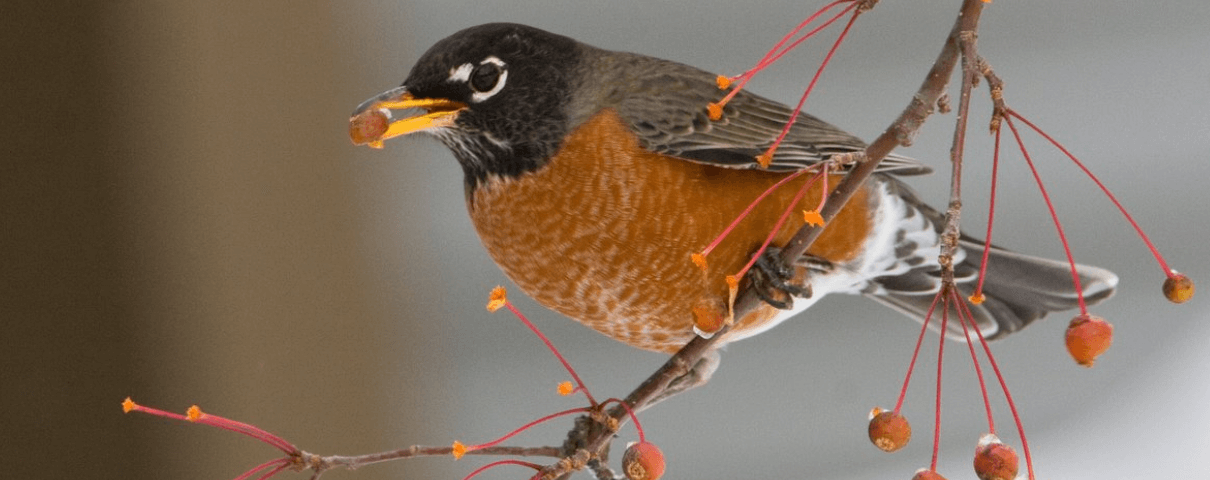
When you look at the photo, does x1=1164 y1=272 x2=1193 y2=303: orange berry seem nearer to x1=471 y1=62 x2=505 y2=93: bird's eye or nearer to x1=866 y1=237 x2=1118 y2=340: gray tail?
x1=471 y1=62 x2=505 y2=93: bird's eye

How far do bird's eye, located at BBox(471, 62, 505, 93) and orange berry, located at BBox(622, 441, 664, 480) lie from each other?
0.74 meters

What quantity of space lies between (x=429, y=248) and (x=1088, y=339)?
99.0 inches

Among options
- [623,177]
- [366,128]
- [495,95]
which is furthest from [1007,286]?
[366,128]

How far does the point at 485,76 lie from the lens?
1.74m

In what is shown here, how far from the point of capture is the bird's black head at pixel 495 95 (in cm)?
162

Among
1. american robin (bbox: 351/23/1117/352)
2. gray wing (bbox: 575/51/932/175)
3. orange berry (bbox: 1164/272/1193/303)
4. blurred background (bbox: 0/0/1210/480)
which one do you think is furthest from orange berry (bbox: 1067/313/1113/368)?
blurred background (bbox: 0/0/1210/480)

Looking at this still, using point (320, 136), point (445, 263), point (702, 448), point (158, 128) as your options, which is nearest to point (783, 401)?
point (702, 448)

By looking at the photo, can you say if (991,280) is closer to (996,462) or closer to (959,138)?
(996,462)

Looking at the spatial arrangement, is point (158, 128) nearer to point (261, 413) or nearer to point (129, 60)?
point (129, 60)

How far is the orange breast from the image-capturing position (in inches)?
69.0

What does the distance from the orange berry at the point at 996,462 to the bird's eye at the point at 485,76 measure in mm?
931

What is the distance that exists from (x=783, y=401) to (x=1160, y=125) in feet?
4.03

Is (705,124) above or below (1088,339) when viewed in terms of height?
above

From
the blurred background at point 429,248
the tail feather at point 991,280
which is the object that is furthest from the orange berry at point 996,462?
the blurred background at point 429,248
